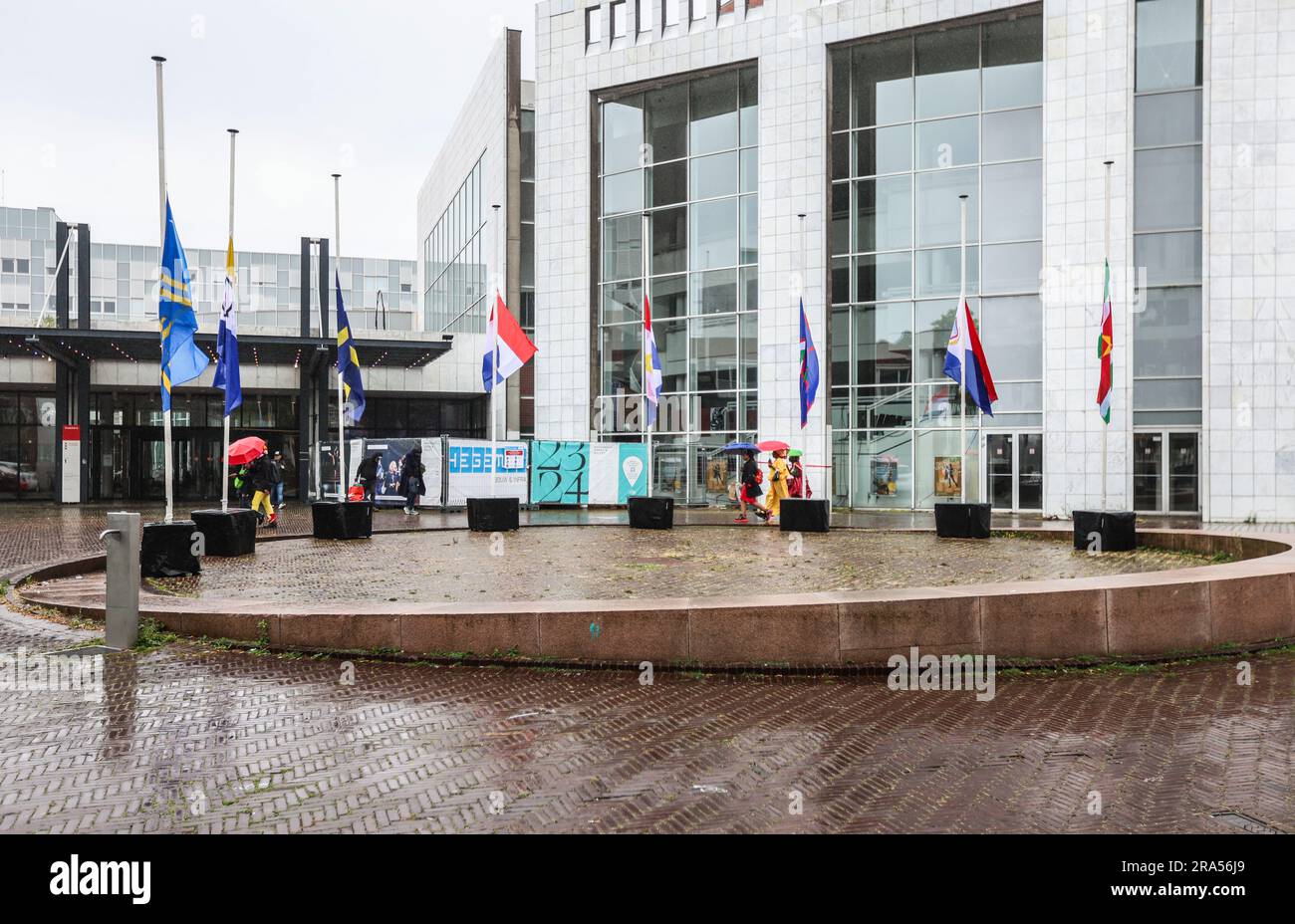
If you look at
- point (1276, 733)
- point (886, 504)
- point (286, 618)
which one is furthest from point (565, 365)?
point (1276, 733)

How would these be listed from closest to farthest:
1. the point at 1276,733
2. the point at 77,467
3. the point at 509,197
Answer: the point at 1276,733 < the point at 77,467 < the point at 509,197

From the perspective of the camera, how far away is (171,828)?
4.27 meters

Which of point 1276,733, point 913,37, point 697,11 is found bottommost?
point 1276,733

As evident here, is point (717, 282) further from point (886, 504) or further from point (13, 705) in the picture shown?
point (13, 705)

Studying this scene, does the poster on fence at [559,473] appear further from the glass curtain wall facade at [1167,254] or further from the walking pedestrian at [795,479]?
the glass curtain wall facade at [1167,254]

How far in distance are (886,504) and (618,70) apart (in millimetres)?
19244

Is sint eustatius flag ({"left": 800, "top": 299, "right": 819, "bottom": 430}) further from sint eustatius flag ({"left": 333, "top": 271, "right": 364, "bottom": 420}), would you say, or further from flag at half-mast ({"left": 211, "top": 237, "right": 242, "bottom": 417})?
flag at half-mast ({"left": 211, "top": 237, "right": 242, "bottom": 417})

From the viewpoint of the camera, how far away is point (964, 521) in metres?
19.9

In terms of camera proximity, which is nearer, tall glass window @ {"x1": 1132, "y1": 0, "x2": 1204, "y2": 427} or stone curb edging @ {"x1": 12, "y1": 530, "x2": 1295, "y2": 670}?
stone curb edging @ {"x1": 12, "y1": 530, "x2": 1295, "y2": 670}

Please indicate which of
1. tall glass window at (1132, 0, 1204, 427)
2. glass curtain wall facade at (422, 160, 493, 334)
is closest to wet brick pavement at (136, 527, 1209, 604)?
tall glass window at (1132, 0, 1204, 427)

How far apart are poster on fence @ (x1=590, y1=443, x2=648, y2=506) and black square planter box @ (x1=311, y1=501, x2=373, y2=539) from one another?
44.7 feet

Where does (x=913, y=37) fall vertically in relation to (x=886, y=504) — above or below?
above

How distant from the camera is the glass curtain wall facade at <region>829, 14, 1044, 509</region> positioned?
30734 mm

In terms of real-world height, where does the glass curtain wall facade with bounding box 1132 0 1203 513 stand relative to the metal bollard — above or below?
above
